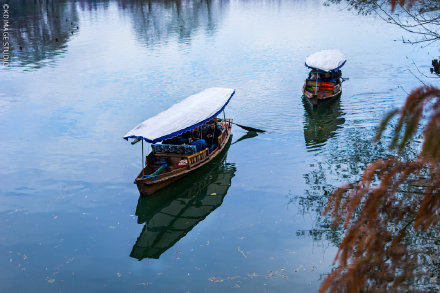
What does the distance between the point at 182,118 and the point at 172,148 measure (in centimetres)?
146

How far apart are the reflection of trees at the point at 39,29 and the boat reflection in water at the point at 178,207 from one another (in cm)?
3234

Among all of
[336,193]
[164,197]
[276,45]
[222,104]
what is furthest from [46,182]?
[276,45]

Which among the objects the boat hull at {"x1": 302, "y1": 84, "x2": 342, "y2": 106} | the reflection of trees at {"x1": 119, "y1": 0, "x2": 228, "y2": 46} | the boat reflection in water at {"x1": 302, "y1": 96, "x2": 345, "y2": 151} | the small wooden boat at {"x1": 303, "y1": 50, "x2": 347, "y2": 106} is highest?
the reflection of trees at {"x1": 119, "y1": 0, "x2": 228, "y2": 46}

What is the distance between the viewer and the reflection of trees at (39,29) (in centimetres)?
4950

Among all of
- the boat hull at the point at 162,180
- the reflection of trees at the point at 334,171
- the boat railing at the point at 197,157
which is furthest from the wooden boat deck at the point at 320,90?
the boat railing at the point at 197,157

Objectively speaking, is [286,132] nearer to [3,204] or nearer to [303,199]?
[303,199]

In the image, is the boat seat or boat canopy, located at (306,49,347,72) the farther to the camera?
boat canopy, located at (306,49,347,72)

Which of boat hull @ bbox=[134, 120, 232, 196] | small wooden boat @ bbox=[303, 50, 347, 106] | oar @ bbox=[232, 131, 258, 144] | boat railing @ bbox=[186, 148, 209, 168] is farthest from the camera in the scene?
small wooden boat @ bbox=[303, 50, 347, 106]

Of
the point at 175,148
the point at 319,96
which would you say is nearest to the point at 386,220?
the point at 175,148

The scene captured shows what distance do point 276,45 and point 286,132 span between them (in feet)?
83.7

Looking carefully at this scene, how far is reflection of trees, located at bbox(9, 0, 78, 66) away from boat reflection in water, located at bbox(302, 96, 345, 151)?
31078mm

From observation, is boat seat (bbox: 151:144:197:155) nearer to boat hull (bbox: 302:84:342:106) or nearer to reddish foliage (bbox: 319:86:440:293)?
boat hull (bbox: 302:84:342:106)

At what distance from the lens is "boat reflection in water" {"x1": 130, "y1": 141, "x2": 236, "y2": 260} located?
48.1ft

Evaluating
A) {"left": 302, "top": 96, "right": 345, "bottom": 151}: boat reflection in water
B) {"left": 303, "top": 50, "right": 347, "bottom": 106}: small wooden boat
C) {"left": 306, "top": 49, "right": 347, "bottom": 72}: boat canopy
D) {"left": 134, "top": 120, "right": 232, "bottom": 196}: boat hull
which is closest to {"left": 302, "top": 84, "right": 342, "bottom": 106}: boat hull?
{"left": 303, "top": 50, "right": 347, "bottom": 106}: small wooden boat
